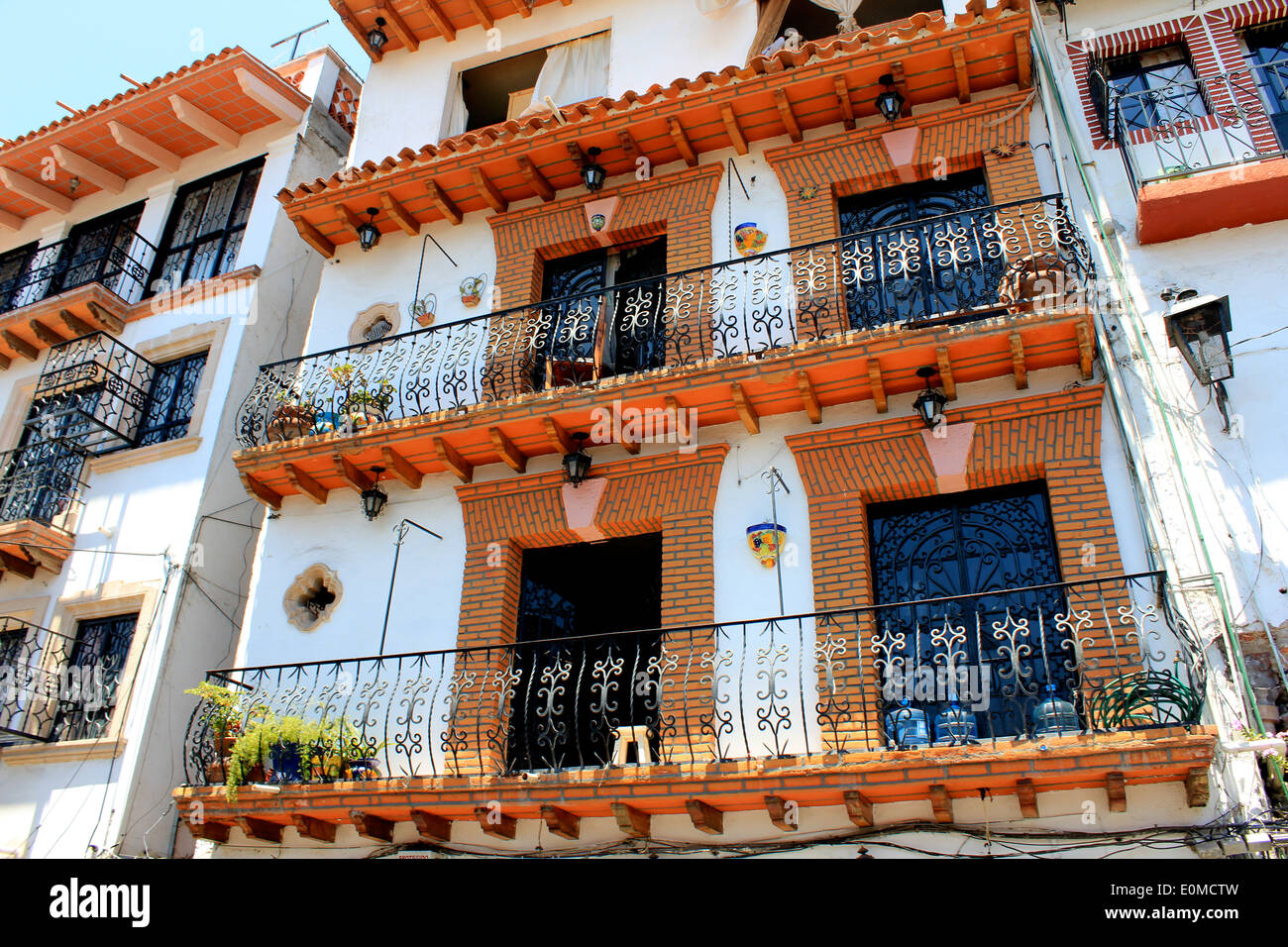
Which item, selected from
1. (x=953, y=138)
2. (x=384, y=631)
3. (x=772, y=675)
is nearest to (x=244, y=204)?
(x=384, y=631)

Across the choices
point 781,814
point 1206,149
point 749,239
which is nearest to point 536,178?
point 749,239

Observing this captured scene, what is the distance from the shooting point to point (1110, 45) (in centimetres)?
989

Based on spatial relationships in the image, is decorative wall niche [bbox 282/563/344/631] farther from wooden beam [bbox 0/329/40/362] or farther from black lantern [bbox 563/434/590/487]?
wooden beam [bbox 0/329/40/362]

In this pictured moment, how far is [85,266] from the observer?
15219 millimetres

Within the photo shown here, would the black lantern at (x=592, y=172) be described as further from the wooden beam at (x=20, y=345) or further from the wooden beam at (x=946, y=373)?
the wooden beam at (x=20, y=345)

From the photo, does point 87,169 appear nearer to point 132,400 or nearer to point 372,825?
point 132,400

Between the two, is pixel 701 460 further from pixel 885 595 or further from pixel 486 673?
pixel 486 673

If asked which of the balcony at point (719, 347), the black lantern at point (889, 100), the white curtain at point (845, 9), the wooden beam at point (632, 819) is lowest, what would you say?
the wooden beam at point (632, 819)

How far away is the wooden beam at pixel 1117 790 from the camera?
6750mm

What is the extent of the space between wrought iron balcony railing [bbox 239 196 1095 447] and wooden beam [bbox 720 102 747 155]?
54.7 inches

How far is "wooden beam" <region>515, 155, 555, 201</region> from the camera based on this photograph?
11164 mm

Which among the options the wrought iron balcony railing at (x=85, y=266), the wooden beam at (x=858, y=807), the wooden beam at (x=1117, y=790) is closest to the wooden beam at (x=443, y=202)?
the wrought iron balcony railing at (x=85, y=266)

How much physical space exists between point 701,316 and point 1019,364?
2.87m

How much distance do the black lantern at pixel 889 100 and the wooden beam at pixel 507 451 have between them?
471 centimetres
